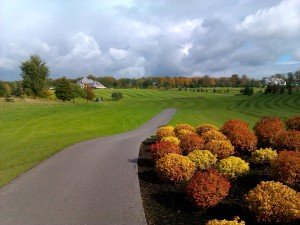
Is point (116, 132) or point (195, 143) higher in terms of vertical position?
point (195, 143)

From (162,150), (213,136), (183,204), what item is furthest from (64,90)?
(183,204)

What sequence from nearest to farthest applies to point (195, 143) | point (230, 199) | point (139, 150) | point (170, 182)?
point (230, 199)
point (170, 182)
point (195, 143)
point (139, 150)

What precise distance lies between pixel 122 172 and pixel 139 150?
534 centimetres

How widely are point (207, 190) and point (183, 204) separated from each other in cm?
100

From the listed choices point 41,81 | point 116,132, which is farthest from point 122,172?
point 41,81

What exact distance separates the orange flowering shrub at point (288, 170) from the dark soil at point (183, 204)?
100 cm

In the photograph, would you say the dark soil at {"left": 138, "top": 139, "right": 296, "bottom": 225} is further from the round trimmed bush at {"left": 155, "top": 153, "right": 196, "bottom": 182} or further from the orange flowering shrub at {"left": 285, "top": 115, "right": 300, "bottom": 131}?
the orange flowering shrub at {"left": 285, "top": 115, "right": 300, "bottom": 131}

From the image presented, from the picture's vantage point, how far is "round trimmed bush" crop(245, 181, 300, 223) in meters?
8.80

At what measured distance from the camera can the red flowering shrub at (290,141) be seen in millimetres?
15123

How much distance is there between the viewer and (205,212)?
33.6 ft

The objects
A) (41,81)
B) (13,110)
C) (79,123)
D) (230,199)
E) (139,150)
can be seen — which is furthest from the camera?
(41,81)

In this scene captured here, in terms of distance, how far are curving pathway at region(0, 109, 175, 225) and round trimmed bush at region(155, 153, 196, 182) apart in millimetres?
1025

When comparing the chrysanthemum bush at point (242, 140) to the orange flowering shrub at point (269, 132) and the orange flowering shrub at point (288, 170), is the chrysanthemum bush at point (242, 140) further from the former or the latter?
the orange flowering shrub at point (288, 170)

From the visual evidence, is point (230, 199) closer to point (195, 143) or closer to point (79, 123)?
point (195, 143)
